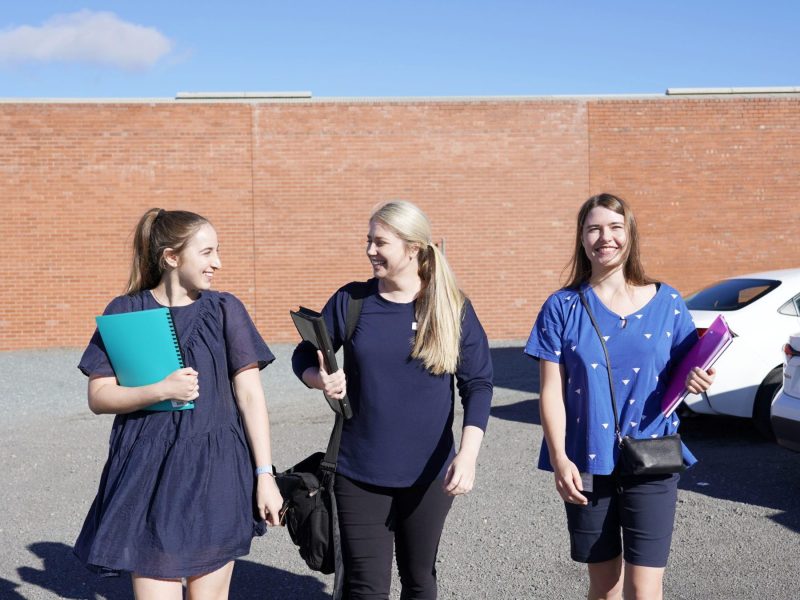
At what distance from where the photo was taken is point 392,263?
3.04m

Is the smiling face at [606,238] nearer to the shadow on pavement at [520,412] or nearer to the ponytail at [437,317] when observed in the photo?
the ponytail at [437,317]

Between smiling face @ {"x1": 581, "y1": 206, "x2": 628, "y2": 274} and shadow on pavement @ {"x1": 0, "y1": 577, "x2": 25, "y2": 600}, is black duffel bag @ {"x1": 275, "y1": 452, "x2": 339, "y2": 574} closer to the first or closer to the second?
smiling face @ {"x1": 581, "y1": 206, "x2": 628, "y2": 274}

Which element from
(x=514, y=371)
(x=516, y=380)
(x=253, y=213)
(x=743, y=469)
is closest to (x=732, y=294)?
(x=743, y=469)

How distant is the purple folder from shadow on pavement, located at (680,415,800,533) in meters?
2.95

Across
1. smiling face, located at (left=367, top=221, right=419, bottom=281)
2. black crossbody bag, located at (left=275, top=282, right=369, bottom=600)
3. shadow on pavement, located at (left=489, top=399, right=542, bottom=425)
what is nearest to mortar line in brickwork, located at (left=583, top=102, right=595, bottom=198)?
shadow on pavement, located at (left=489, top=399, right=542, bottom=425)

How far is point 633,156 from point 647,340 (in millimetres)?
14925

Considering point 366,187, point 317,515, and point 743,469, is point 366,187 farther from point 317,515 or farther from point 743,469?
point 317,515

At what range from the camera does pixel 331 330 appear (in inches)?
124

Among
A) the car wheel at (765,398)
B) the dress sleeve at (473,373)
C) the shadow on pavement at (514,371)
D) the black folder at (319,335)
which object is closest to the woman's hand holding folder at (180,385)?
the black folder at (319,335)

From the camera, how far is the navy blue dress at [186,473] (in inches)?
106

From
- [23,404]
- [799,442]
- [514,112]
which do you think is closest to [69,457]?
[23,404]

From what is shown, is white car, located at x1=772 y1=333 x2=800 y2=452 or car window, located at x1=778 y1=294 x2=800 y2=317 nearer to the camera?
white car, located at x1=772 y1=333 x2=800 y2=452

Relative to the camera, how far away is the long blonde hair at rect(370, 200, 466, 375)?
2988 mm

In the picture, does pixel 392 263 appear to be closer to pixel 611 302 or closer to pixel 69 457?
pixel 611 302
